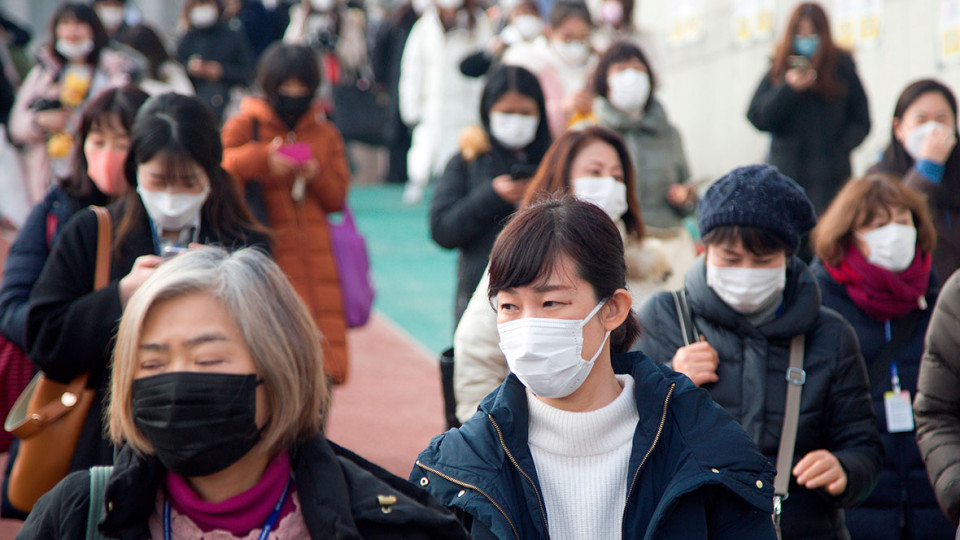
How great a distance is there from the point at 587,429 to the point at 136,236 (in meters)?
1.97

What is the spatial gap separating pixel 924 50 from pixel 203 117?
681 centimetres

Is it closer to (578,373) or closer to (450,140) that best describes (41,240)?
→ (578,373)

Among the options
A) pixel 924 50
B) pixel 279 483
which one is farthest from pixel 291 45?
pixel 924 50

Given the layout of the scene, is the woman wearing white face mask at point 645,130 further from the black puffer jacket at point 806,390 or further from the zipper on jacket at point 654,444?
the zipper on jacket at point 654,444

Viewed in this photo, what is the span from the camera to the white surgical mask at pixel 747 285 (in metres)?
3.88

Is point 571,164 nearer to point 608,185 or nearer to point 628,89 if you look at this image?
point 608,185

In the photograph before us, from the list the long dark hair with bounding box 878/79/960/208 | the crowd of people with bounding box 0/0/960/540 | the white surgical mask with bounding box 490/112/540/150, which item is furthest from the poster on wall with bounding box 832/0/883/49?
the white surgical mask with bounding box 490/112/540/150

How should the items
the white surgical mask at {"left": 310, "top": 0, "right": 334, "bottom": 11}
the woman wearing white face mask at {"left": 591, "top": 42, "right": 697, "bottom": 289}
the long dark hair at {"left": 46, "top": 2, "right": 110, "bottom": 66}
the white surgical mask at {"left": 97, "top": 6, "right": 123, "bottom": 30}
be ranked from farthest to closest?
1. the white surgical mask at {"left": 310, "top": 0, "right": 334, "bottom": 11}
2. the white surgical mask at {"left": 97, "top": 6, "right": 123, "bottom": 30}
3. the long dark hair at {"left": 46, "top": 2, "right": 110, "bottom": 66}
4. the woman wearing white face mask at {"left": 591, "top": 42, "right": 697, "bottom": 289}

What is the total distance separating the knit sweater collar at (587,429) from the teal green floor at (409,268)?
6.36 meters

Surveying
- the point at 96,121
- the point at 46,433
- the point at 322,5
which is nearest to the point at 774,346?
the point at 46,433

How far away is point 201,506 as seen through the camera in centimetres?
248

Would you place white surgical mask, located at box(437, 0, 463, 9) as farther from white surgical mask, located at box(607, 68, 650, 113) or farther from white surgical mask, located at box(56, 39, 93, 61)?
white surgical mask, located at box(607, 68, 650, 113)

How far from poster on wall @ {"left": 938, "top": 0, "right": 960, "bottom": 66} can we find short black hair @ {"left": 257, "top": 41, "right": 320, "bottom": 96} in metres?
4.97

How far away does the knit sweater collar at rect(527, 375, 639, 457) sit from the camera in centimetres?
296
